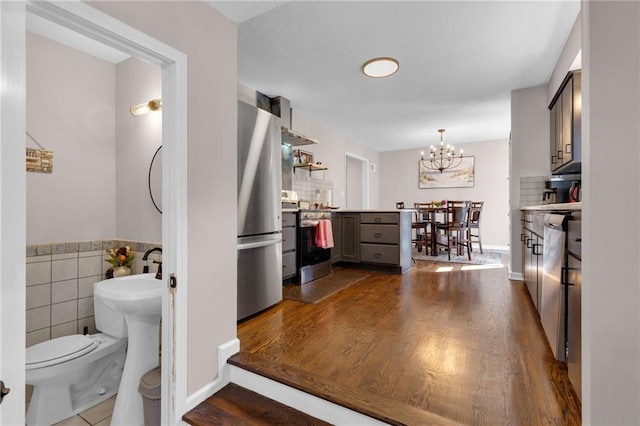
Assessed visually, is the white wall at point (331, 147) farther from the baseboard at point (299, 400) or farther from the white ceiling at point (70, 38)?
the baseboard at point (299, 400)

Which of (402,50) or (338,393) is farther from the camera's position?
(402,50)

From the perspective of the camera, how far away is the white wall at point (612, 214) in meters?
0.73

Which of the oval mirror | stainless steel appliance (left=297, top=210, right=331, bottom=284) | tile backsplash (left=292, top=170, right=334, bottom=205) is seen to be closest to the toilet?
the oval mirror

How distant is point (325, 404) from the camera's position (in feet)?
4.47

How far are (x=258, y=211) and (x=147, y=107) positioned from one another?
3.59 feet

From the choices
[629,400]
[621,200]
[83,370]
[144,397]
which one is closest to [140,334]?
[144,397]

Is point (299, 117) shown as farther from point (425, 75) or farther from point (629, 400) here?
point (629, 400)

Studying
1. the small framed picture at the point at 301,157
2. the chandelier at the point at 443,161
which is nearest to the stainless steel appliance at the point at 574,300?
the small framed picture at the point at 301,157

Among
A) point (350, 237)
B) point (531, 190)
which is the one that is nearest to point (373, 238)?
point (350, 237)

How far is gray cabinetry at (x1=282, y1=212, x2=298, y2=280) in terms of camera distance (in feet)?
10.2

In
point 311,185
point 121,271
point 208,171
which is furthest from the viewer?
point 311,185

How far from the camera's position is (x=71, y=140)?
2.22 metres

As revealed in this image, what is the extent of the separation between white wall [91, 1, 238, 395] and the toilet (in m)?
0.75

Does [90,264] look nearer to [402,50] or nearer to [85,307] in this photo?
[85,307]
